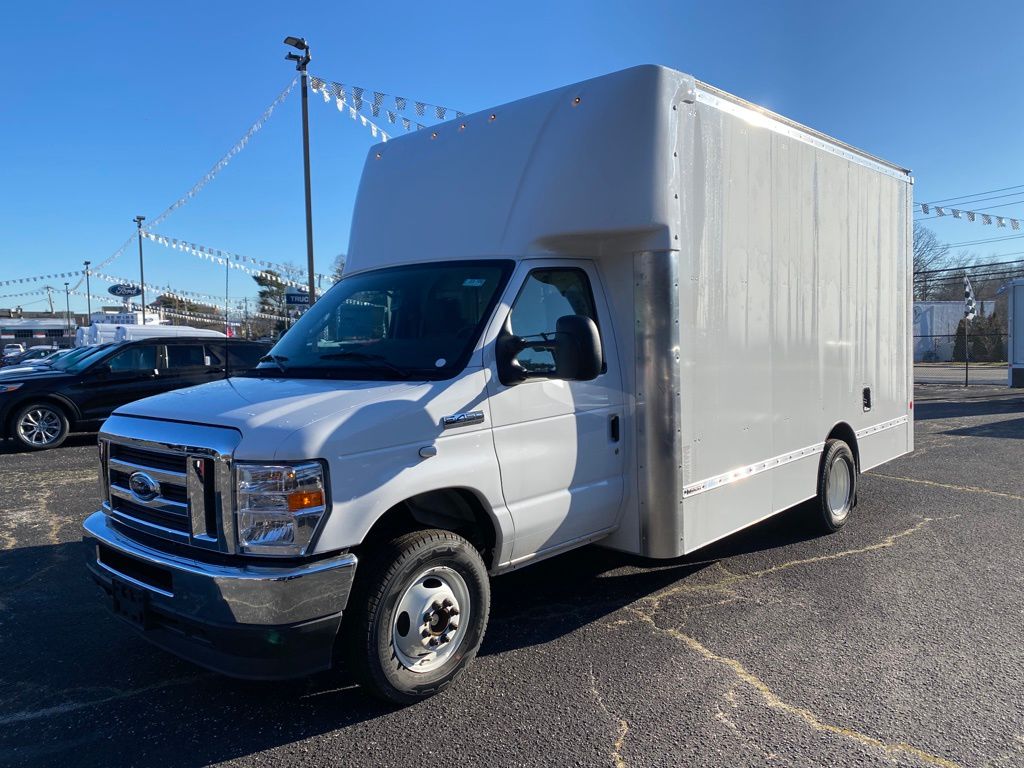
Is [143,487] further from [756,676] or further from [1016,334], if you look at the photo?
[1016,334]

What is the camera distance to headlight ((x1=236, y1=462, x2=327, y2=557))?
3.01m

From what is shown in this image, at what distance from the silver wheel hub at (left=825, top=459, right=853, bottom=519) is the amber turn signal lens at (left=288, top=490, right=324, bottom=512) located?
4.60 metres

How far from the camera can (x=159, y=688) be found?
372 centimetres

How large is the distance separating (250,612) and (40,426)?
1052cm

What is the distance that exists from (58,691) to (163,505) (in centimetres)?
127

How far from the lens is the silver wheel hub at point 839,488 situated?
20.3 feet

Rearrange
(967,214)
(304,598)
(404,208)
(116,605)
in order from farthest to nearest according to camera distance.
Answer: (967,214) < (404,208) < (116,605) < (304,598)

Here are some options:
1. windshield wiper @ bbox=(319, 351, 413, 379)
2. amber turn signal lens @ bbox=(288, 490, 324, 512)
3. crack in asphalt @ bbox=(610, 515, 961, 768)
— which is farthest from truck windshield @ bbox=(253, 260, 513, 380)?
crack in asphalt @ bbox=(610, 515, 961, 768)

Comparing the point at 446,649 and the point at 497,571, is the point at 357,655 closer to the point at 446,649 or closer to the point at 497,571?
the point at 446,649

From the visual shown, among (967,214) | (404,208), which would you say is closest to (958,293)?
(967,214)

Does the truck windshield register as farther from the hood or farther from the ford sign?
the ford sign

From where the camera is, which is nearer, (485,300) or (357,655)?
(357,655)

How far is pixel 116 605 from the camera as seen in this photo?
11.6 ft

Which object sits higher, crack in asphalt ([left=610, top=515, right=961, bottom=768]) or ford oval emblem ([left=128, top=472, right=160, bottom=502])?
ford oval emblem ([left=128, top=472, right=160, bottom=502])
